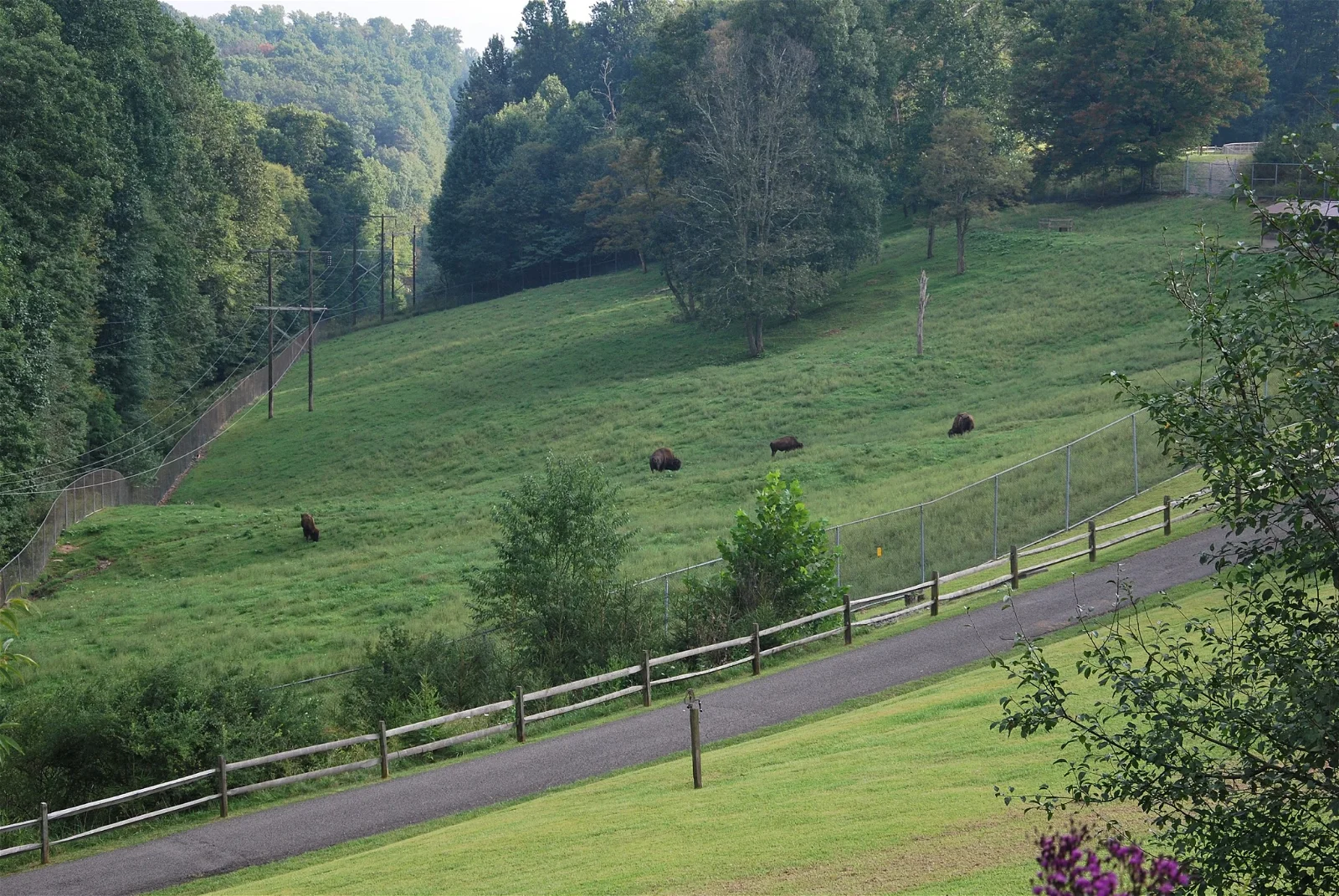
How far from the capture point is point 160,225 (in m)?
65.5

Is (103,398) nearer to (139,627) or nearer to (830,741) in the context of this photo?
(139,627)

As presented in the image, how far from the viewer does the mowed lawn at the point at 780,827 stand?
12227 mm

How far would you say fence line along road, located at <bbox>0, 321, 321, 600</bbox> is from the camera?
149 feet

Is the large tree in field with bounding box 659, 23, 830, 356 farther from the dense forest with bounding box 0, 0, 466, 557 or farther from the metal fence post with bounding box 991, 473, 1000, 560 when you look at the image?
the metal fence post with bounding box 991, 473, 1000, 560

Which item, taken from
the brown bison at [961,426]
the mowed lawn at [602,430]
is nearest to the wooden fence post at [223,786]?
the mowed lawn at [602,430]

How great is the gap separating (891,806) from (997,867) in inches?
105

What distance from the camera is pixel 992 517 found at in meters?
34.8

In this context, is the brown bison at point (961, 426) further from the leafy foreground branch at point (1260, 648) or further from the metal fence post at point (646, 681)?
the leafy foreground branch at point (1260, 648)

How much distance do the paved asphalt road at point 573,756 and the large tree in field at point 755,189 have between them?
130ft

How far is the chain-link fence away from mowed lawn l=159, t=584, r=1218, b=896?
481 inches

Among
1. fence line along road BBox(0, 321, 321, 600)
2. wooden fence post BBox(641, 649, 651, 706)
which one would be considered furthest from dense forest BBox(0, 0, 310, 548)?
wooden fence post BBox(641, 649, 651, 706)

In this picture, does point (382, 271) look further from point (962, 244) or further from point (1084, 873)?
point (1084, 873)

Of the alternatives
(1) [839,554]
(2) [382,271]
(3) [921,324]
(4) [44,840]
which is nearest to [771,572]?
(1) [839,554]

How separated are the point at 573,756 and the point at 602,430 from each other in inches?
1413
